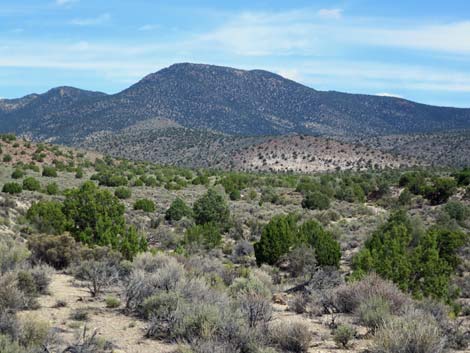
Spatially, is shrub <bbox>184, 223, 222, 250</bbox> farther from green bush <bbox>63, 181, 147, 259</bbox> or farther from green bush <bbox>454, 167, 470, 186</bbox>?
green bush <bbox>454, 167, 470, 186</bbox>

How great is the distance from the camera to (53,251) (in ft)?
53.6

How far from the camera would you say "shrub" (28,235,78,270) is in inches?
647

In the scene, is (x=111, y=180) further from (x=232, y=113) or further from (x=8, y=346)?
(x=232, y=113)

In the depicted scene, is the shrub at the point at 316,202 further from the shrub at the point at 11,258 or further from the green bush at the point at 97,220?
the shrub at the point at 11,258

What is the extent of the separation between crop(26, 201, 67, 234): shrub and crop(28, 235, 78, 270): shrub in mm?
4856

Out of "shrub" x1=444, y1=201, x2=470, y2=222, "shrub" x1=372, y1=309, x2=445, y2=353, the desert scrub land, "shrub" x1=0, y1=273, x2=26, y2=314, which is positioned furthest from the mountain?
"shrub" x1=372, y1=309, x2=445, y2=353

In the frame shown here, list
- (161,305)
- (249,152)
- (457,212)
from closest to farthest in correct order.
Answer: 1. (161,305)
2. (457,212)
3. (249,152)

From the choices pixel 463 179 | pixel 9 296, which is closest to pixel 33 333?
pixel 9 296

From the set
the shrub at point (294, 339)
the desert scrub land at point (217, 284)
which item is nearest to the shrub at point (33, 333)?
the desert scrub land at point (217, 284)

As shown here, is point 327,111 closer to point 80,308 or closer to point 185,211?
point 185,211

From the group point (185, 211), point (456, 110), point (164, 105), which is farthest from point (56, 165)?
point (456, 110)

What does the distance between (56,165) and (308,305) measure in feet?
167

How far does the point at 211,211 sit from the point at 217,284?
18596 mm

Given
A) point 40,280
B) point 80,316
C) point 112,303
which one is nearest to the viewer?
point 80,316
